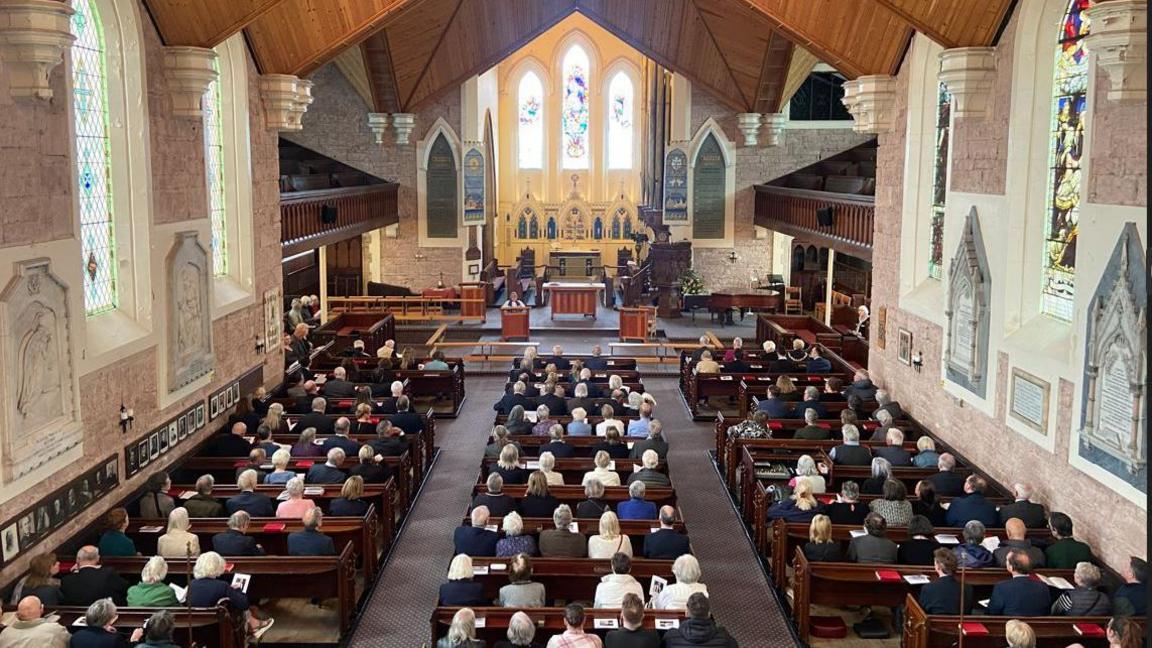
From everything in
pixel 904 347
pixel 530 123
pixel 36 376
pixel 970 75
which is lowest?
Answer: pixel 904 347

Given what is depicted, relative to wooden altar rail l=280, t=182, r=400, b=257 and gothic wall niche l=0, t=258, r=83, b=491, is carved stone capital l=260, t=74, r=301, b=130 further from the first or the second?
gothic wall niche l=0, t=258, r=83, b=491

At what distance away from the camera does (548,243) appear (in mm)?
33469

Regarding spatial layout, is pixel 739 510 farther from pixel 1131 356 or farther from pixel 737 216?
pixel 737 216

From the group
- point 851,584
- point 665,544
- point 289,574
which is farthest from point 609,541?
point 289,574

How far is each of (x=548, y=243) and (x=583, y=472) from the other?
22.9 metres

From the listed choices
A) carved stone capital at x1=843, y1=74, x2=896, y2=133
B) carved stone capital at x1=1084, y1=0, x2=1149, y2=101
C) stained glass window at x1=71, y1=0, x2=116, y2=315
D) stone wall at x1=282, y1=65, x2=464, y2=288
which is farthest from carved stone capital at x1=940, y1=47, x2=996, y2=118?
stone wall at x1=282, y1=65, x2=464, y2=288

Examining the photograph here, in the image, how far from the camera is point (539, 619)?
697cm

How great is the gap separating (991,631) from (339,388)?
9.59 m

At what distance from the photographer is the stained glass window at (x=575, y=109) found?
32844mm

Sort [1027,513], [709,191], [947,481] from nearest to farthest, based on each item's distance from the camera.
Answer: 1. [1027,513]
2. [947,481]
3. [709,191]

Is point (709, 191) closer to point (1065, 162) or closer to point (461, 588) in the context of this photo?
point (1065, 162)

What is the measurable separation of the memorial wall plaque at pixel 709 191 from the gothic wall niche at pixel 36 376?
18975mm

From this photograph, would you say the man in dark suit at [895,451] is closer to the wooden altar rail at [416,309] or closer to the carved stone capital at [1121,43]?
the carved stone capital at [1121,43]

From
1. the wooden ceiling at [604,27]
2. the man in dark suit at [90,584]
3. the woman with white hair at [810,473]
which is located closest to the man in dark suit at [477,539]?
the man in dark suit at [90,584]
